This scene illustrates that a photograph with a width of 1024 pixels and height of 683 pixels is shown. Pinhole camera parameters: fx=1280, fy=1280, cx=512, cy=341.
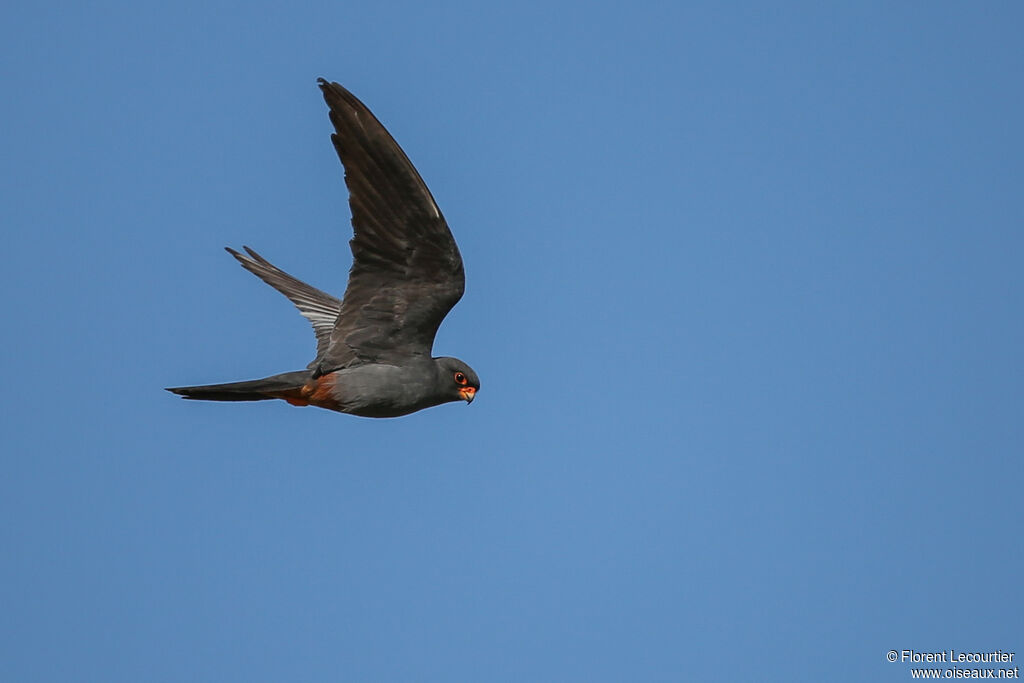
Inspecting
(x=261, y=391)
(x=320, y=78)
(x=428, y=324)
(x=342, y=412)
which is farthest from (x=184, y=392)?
(x=320, y=78)

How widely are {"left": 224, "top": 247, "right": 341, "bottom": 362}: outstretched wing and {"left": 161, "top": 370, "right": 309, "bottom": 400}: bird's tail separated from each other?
2.55 metres

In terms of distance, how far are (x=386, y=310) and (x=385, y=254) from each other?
2.45 feet

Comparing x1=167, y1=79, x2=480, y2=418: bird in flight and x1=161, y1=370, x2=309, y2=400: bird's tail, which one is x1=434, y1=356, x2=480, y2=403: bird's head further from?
x1=161, y1=370, x2=309, y2=400: bird's tail

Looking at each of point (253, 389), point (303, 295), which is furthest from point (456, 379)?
point (303, 295)

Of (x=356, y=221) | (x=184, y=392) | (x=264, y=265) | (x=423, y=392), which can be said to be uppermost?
(x=264, y=265)

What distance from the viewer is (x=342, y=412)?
47.2 ft

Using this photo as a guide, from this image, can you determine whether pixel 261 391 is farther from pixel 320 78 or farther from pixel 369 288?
pixel 320 78

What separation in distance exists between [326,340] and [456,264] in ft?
11.7

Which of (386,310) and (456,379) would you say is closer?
(386,310)

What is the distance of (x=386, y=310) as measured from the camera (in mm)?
14219

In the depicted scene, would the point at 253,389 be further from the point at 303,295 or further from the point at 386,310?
the point at 303,295

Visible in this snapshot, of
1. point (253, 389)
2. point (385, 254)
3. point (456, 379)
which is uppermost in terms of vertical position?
point (385, 254)

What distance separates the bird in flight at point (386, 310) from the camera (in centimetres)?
1310

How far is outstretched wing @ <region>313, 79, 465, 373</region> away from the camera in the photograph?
12.8 metres
